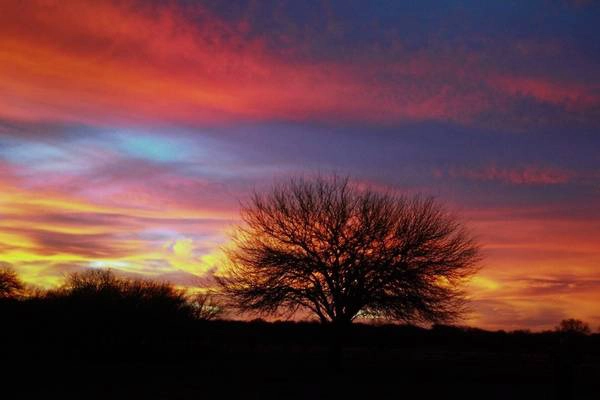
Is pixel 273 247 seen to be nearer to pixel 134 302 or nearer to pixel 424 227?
pixel 424 227

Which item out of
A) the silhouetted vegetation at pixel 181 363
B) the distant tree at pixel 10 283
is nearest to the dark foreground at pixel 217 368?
the silhouetted vegetation at pixel 181 363

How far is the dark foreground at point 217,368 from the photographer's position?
2311 centimetres

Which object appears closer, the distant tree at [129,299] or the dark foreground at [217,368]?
the dark foreground at [217,368]

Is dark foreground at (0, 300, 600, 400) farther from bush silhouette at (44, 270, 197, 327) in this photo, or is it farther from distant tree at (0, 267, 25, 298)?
distant tree at (0, 267, 25, 298)

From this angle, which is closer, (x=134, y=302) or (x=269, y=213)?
(x=269, y=213)

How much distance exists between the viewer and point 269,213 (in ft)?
111

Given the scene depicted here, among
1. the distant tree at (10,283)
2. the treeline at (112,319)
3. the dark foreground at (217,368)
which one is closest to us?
the dark foreground at (217,368)

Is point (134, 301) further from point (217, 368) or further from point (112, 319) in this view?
point (217, 368)

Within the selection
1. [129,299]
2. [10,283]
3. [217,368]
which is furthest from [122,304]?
[10,283]

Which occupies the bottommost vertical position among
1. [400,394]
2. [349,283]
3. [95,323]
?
[400,394]

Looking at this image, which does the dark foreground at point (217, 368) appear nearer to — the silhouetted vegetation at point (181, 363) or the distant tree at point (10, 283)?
the silhouetted vegetation at point (181, 363)

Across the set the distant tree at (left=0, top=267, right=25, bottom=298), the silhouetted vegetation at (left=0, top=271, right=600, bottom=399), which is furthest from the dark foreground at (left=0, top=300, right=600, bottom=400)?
the distant tree at (left=0, top=267, right=25, bottom=298)

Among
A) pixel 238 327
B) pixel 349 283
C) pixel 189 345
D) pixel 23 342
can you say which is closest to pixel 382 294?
pixel 349 283

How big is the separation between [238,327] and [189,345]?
3052cm
